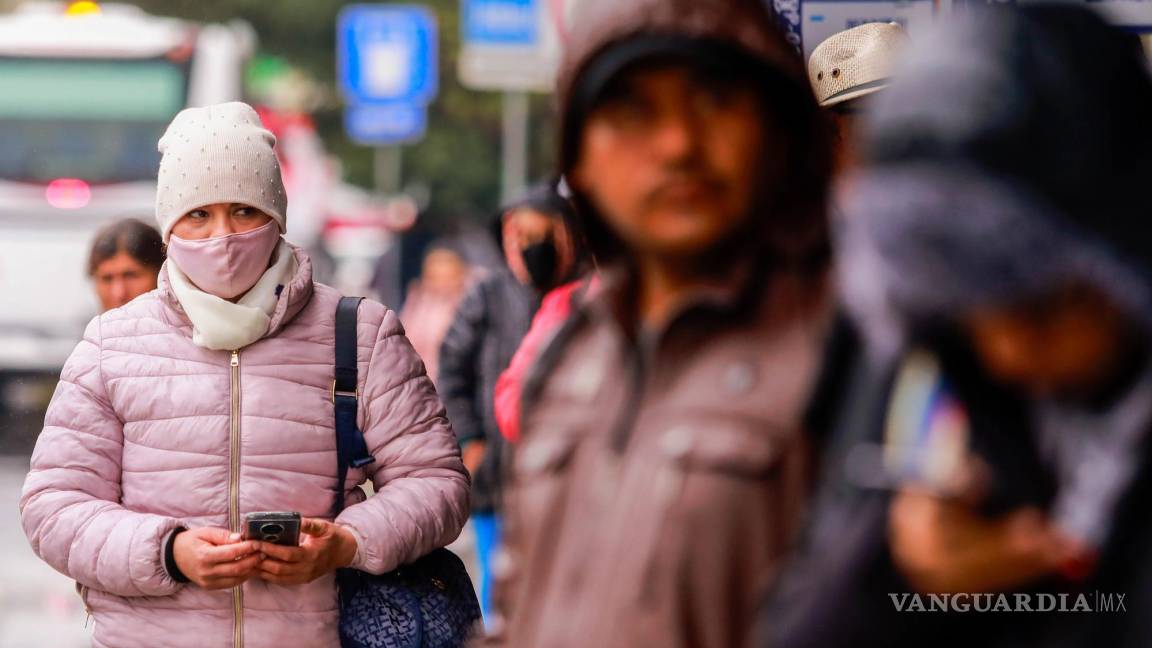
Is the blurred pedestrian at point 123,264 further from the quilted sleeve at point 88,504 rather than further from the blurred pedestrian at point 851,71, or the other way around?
the blurred pedestrian at point 851,71

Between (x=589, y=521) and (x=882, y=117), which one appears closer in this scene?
(x=882, y=117)

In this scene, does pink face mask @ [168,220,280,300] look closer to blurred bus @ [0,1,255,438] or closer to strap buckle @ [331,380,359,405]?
strap buckle @ [331,380,359,405]

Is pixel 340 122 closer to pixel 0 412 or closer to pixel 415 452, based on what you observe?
pixel 0 412

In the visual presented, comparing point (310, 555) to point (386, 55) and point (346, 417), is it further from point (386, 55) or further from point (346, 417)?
point (386, 55)

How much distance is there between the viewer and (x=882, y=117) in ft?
5.59

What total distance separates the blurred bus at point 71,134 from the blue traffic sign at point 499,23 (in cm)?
335

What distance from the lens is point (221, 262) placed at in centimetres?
377

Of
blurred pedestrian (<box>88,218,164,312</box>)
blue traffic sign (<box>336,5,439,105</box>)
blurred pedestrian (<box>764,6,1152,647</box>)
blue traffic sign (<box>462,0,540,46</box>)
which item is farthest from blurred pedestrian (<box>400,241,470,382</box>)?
blurred pedestrian (<box>764,6,1152,647</box>)

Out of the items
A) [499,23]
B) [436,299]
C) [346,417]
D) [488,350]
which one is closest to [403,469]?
[346,417]

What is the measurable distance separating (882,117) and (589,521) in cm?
74

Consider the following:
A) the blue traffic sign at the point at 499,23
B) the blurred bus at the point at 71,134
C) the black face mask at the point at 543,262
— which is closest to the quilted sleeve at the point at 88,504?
the black face mask at the point at 543,262

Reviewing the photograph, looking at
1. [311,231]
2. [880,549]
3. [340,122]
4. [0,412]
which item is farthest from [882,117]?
[340,122]

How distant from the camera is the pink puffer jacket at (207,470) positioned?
3.66 meters

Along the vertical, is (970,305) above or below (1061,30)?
below
